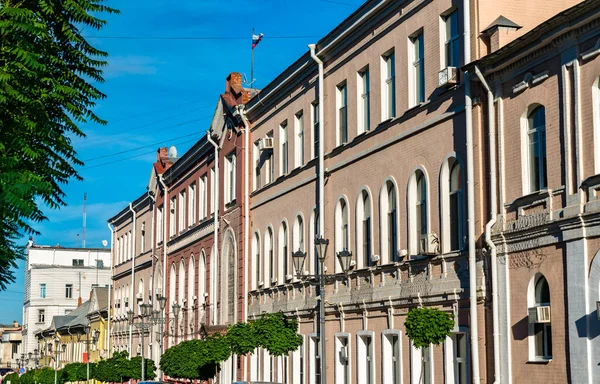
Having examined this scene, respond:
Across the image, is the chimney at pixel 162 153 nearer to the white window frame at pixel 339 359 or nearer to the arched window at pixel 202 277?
the arched window at pixel 202 277

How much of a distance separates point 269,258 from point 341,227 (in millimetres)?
7480

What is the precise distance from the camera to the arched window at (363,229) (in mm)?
26766

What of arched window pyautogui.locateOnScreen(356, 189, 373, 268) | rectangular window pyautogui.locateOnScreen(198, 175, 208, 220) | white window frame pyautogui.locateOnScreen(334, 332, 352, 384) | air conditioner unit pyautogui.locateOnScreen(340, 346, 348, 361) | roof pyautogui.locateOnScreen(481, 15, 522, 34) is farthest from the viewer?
rectangular window pyautogui.locateOnScreen(198, 175, 208, 220)

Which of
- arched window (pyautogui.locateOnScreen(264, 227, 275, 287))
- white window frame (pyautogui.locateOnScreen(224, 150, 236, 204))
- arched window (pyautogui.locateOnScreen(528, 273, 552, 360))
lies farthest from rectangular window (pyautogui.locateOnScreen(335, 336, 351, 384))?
white window frame (pyautogui.locateOnScreen(224, 150, 236, 204))

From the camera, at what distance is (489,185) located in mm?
20406

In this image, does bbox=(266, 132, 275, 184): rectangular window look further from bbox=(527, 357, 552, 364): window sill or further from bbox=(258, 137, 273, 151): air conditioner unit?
bbox=(527, 357, 552, 364): window sill

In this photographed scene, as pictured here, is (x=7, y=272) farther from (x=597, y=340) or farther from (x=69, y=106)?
(x=597, y=340)

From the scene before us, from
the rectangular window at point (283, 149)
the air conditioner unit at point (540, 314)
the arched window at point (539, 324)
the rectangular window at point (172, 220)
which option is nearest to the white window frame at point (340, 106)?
the rectangular window at point (283, 149)

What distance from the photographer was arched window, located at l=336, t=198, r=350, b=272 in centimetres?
2855

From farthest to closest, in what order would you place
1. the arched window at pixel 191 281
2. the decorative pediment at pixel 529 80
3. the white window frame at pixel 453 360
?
the arched window at pixel 191 281, the white window frame at pixel 453 360, the decorative pediment at pixel 529 80

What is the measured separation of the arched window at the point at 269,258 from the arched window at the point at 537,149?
56.6 feet

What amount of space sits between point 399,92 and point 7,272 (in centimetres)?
1156

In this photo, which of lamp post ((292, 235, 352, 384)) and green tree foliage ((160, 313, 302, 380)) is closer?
lamp post ((292, 235, 352, 384))

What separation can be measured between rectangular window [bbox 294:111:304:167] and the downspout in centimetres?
1196
